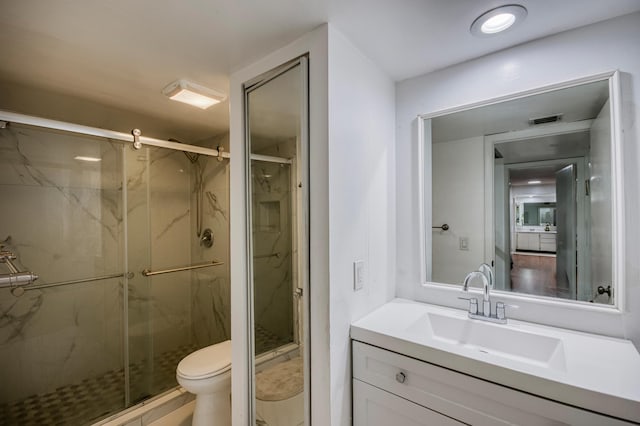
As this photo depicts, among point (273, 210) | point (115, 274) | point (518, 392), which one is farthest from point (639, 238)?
point (115, 274)

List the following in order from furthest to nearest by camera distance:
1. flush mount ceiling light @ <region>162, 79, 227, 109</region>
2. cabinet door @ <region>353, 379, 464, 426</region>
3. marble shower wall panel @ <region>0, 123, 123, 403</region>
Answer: marble shower wall panel @ <region>0, 123, 123, 403</region>, flush mount ceiling light @ <region>162, 79, 227, 109</region>, cabinet door @ <region>353, 379, 464, 426</region>

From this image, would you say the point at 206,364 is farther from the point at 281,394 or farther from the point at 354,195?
the point at 354,195

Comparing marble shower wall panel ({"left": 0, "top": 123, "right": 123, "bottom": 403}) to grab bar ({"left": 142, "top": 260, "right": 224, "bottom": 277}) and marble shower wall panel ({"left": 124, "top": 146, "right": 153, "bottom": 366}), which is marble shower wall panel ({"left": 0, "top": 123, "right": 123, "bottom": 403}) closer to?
marble shower wall panel ({"left": 124, "top": 146, "right": 153, "bottom": 366})

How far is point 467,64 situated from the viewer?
1.48 meters

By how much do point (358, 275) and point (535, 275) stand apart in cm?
87

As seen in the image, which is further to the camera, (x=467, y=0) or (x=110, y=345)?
(x=110, y=345)

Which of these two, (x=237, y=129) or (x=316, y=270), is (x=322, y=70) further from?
(x=316, y=270)

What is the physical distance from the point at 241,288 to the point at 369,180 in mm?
922

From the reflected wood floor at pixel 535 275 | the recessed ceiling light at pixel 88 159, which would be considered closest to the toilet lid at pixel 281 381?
the reflected wood floor at pixel 535 275

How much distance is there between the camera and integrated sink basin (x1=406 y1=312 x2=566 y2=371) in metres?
1.14

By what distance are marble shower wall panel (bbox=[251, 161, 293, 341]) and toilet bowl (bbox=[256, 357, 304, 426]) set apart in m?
0.16

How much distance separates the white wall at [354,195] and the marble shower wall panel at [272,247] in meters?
0.31

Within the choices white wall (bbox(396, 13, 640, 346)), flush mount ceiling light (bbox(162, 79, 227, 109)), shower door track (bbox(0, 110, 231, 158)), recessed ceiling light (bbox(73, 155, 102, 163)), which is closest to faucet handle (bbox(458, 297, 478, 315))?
white wall (bbox(396, 13, 640, 346))

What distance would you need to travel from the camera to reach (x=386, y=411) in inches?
45.9
